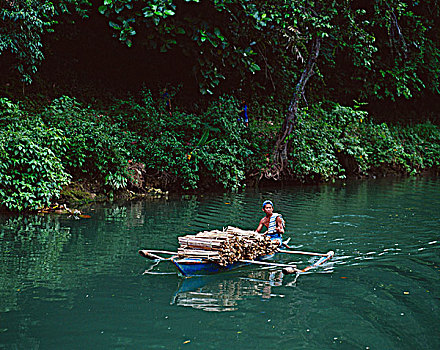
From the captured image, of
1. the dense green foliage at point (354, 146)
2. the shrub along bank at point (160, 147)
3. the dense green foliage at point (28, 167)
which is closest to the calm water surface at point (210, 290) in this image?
the dense green foliage at point (28, 167)

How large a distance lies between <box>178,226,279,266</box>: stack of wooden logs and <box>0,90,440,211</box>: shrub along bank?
246 inches

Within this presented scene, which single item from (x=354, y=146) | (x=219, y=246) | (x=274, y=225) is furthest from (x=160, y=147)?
(x=219, y=246)

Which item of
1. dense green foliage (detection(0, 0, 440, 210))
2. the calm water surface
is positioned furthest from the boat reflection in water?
Result: dense green foliage (detection(0, 0, 440, 210))

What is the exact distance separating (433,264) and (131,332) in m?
5.16

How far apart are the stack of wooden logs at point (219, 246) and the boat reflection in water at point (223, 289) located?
289mm

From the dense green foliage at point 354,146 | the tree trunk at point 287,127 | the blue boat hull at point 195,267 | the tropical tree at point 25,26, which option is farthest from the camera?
the dense green foliage at point 354,146

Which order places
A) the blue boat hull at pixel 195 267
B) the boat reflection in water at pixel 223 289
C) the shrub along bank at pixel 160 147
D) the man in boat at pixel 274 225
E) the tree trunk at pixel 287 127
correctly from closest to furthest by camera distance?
the boat reflection in water at pixel 223 289, the blue boat hull at pixel 195 267, the man in boat at pixel 274 225, the shrub along bank at pixel 160 147, the tree trunk at pixel 287 127

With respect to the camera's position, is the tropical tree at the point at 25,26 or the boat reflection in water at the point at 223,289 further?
the tropical tree at the point at 25,26

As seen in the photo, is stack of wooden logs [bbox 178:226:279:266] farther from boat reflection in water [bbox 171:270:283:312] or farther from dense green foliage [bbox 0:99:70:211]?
dense green foliage [bbox 0:99:70:211]

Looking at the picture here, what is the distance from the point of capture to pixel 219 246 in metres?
6.73

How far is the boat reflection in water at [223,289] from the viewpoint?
230 inches

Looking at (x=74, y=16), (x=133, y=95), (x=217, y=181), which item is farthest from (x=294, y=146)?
(x=74, y=16)

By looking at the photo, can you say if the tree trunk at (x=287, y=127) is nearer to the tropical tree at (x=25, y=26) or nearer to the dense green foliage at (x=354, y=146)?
the dense green foliage at (x=354, y=146)

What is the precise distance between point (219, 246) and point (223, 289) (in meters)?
0.61
